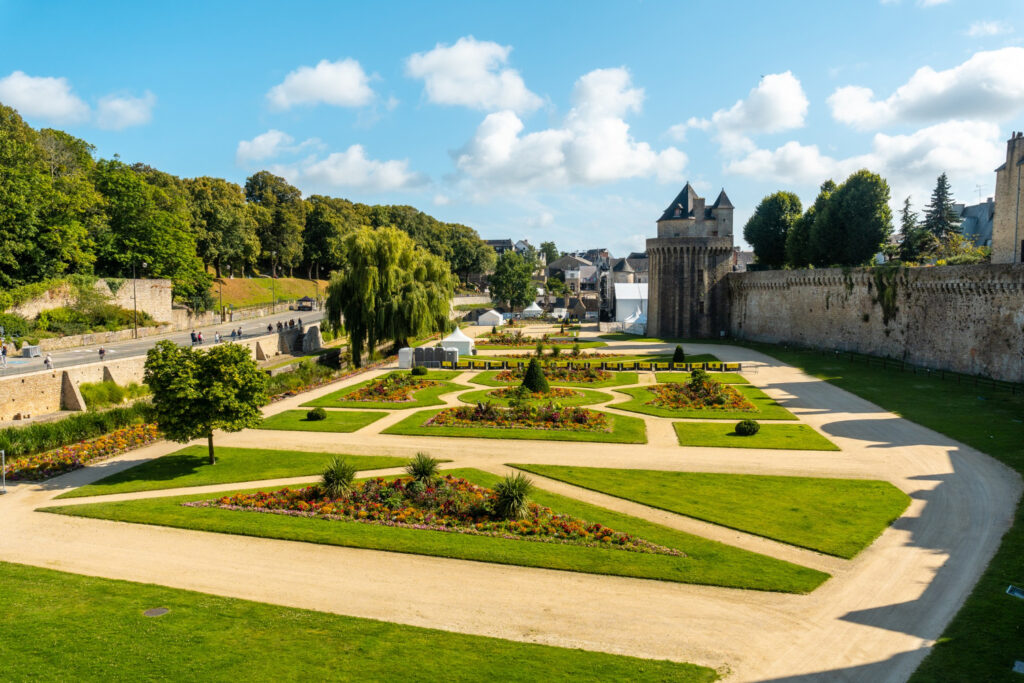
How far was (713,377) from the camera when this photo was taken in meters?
39.6

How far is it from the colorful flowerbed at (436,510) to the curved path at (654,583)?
1570 mm

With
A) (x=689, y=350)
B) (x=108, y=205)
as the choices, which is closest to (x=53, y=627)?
(x=689, y=350)

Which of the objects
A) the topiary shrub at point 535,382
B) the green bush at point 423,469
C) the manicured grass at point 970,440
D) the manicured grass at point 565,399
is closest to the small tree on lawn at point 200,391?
the green bush at point 423,469

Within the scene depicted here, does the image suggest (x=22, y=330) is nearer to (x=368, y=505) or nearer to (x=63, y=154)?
(x=63, y=154)

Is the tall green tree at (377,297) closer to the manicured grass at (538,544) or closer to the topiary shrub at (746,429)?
the topiary shrub at (746,429)

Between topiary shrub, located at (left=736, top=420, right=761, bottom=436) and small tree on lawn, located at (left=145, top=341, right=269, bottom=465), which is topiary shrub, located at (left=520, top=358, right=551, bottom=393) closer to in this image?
topiary shrub, located at (left=736, top=420, right=761, bottom=436)

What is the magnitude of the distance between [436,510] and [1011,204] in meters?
47.0

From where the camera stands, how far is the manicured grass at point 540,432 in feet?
81.7

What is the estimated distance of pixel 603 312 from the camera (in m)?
99.0

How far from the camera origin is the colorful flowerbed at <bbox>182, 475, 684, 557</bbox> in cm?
1522

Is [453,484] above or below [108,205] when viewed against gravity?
below

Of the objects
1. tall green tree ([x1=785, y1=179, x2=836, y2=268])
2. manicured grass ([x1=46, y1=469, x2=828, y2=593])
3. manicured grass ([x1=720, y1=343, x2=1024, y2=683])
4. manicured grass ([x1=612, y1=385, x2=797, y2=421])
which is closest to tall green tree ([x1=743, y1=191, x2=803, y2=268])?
tall green tree ([x1=785, y1=179, x2=836, y2=268])

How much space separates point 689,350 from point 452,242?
81485 millimetres

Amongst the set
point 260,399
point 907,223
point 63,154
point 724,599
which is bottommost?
point 724,599
